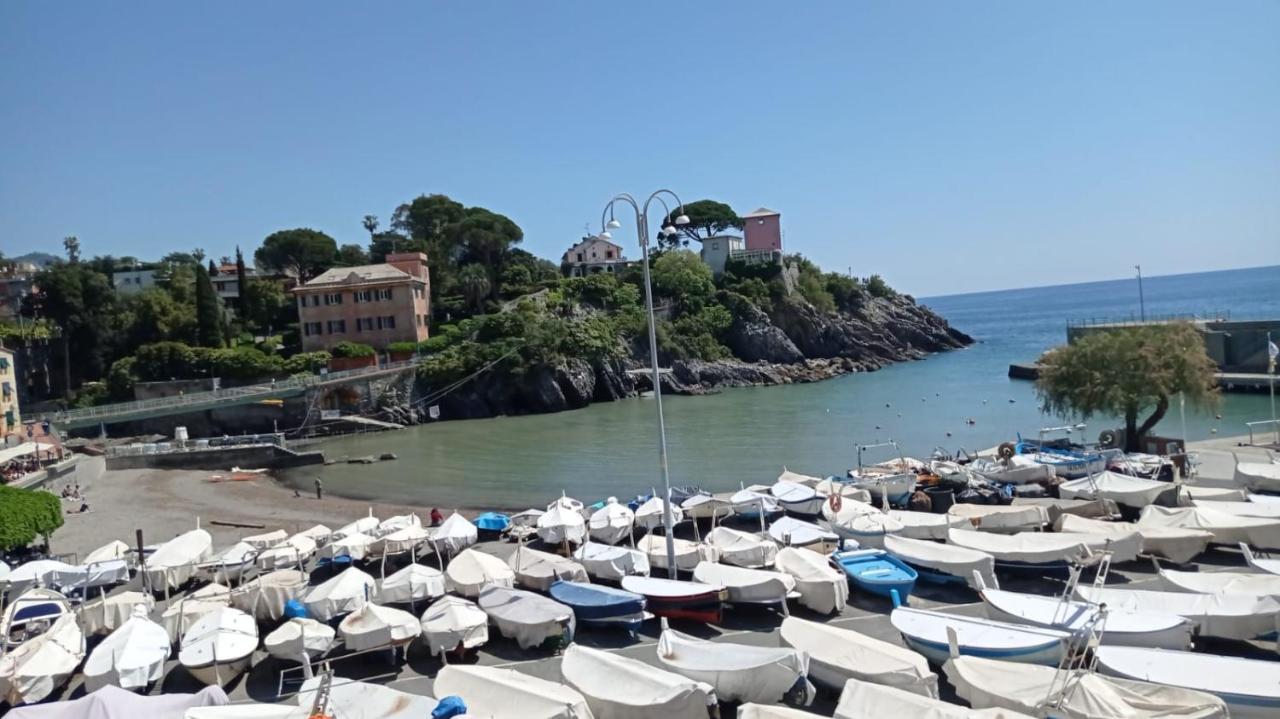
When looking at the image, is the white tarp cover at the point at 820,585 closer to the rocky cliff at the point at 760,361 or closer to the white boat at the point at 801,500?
the white boat at the point at 801,500

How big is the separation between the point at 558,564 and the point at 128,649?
311 inches

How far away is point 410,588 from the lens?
15930 mm

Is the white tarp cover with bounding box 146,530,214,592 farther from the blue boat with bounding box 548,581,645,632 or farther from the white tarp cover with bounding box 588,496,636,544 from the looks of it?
the blue boat with bounding box 548,581,645,632

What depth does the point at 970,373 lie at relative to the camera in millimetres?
77125

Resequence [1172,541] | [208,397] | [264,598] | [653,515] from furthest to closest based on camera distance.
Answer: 1. [208,397]
2. [653,515]
3. [1172,541]
4. [264,598]

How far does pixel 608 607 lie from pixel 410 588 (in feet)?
13.9

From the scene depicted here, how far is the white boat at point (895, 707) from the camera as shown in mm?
8727

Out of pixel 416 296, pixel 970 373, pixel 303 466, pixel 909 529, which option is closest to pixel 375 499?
pixel 303 466

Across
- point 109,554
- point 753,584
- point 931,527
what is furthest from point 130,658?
point 931,527

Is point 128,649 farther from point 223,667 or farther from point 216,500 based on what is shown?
point 216,500

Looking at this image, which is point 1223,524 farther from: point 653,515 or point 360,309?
point 360,309

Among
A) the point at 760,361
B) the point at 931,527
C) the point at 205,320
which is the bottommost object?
the point at 931,527

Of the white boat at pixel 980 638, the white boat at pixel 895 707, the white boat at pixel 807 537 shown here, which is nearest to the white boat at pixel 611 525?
the white boat at pixel 807 537

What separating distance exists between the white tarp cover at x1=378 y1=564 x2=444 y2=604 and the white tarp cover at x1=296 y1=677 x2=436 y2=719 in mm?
4870
